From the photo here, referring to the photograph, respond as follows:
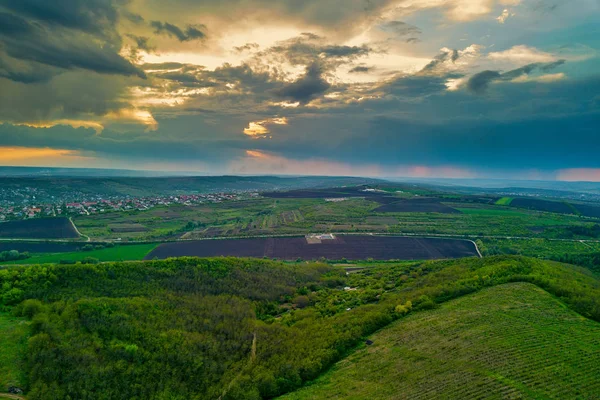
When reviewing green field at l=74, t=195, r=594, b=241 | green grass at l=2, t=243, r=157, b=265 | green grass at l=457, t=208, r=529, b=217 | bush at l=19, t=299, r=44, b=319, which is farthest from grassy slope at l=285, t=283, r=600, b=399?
green grass at l=457, t=208, r=529, b=217

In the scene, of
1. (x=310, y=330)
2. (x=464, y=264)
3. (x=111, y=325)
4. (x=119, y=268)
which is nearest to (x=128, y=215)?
(x=119, y=268)

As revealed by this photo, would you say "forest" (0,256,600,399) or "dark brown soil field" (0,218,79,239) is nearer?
"forest" (0,256,600,399)

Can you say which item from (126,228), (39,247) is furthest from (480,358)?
(126,228)

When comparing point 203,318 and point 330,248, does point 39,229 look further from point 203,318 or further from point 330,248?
point 330,248

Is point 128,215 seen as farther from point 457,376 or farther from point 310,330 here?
point 457,376

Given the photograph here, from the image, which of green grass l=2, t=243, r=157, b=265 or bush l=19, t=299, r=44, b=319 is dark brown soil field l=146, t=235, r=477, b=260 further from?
bush l=19, t=299, r=44, b=319

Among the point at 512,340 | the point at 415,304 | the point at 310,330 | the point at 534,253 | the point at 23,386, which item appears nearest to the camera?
the point at 23,386
